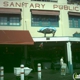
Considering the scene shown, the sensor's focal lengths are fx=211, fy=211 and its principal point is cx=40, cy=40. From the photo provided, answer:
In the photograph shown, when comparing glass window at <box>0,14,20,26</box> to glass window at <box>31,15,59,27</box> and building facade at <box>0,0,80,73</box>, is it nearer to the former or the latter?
building facade at <box>0,0,80,73</box>

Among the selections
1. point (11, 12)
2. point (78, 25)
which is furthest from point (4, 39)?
point (78, 25)

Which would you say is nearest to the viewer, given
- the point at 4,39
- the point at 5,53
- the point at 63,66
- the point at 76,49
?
the point at 63,66

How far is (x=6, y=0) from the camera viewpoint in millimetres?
22281

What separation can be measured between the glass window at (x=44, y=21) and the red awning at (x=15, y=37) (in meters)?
2.47

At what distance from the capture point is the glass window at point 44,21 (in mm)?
22984

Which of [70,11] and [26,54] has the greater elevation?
[70,11]

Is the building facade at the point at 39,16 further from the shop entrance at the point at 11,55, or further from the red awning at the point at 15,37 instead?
the shop entrance at the point at 11,55

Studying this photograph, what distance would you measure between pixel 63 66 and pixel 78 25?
8.28 m

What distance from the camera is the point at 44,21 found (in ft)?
76.1

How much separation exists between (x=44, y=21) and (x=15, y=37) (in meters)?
4.86

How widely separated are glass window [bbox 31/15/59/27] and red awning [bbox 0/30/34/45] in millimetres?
2471

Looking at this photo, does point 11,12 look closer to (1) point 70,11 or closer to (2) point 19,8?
(2) point 19,8

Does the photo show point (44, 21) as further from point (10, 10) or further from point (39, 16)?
point (10, 10)

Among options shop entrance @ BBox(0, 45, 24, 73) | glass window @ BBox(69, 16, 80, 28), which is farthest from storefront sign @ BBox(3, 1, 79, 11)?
shop entrance @ BBox(0, 45, 24, 73)
